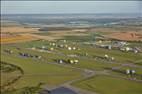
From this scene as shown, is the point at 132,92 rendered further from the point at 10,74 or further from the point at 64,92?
the point at 10,74

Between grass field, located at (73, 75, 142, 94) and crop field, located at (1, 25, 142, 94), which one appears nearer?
grass field, located at (73, 75, 142, 94)

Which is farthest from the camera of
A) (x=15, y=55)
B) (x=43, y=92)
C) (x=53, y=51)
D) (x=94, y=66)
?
(x=53, y=51)

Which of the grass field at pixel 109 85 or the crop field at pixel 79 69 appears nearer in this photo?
the grass field at pixel 109 85

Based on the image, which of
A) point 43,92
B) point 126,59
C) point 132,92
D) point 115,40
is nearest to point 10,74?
point 43,92

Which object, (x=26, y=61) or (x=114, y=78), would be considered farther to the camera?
(x=26, y=61)

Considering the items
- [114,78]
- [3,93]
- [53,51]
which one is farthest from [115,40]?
[3,93]

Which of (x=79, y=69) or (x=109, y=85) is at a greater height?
(x=79, y=69)

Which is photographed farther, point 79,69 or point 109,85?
point 79,69

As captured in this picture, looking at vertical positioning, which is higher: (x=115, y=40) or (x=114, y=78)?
(x=115, y=40)

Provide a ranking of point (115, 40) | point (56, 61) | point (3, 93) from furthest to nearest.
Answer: point (115, 40), point (56, 61), point (3, 93)
